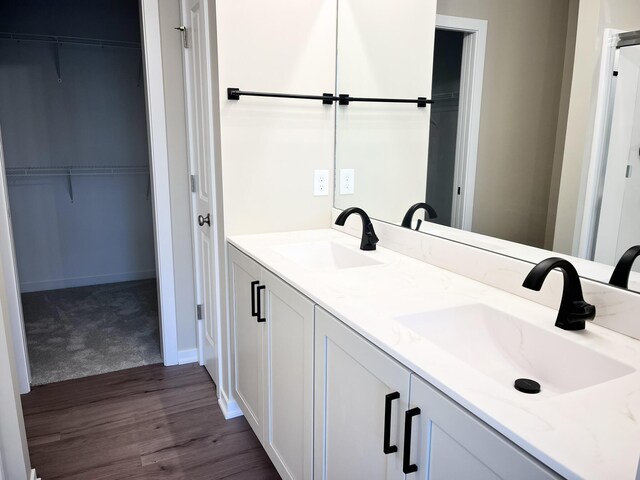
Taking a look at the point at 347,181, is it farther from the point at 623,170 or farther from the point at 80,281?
the point at 80,281

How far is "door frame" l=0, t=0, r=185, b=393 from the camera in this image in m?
2.46

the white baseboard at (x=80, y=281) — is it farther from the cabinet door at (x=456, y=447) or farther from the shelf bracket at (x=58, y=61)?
the cabinet door at (x=456, y=447)

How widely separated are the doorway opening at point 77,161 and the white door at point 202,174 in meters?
1.00

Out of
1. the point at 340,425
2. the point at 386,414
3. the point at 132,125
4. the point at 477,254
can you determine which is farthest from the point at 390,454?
the point at 132,125

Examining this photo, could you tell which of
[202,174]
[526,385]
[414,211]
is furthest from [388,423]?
[202,174]

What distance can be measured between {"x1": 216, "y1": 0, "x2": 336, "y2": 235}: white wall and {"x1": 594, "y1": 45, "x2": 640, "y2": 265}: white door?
1333mm

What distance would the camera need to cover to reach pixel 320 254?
6.86 ft

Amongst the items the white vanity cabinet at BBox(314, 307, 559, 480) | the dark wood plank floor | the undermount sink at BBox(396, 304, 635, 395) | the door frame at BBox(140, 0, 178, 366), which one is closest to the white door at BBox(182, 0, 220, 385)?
the door frame at BBox(140, 0, 178, 366)

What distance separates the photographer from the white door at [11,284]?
2352 mm

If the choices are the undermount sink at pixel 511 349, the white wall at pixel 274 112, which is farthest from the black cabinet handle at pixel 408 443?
the white wall at pixel 274 112

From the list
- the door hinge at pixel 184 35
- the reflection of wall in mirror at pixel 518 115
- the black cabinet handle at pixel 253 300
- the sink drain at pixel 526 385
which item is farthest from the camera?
the door hinge at pixel 184 35

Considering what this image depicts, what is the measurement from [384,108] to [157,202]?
133 cm

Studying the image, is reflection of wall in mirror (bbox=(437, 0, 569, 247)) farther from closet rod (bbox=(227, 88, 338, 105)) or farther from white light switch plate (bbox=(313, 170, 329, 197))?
white light switch plate (bbox=(313, 170, 329, 197))

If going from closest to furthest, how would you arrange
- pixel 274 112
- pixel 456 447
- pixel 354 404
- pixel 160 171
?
1. pixel 456 447
2. pixel 354 404
3. pixel 274 112
4. pixel 160 171
